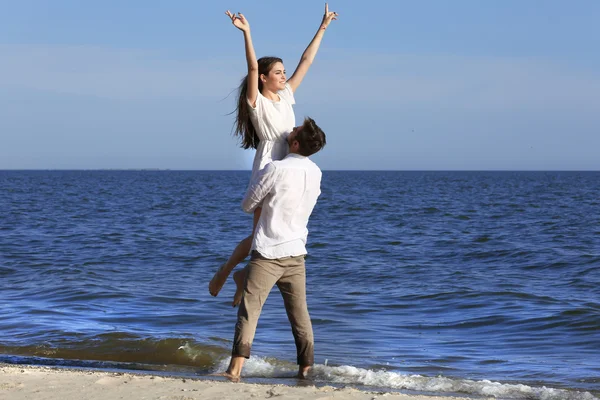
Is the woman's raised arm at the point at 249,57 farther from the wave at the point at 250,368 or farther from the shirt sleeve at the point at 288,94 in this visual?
the wave at the point at 250,368

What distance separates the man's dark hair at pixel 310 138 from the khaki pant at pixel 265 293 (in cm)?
78

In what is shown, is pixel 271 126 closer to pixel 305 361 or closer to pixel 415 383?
pixel 305 361

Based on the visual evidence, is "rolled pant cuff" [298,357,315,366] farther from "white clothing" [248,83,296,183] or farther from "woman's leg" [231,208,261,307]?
"white clothing" [248,83,296,183]

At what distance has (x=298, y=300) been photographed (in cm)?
586

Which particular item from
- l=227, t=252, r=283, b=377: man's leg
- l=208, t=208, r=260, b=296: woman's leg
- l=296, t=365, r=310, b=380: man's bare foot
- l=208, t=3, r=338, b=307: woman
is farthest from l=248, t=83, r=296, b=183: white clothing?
l=296, t=365, r=310, b=380: man's bare foot

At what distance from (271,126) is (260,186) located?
17.2 inches

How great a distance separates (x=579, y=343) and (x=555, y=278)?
5.23m

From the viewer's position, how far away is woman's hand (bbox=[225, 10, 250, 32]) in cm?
525

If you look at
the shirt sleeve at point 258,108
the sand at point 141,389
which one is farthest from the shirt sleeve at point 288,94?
the sand at point 141,389

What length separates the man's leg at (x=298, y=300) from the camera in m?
5.75

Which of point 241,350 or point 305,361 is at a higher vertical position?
point 241,350

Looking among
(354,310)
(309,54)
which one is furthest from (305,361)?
(354,310)

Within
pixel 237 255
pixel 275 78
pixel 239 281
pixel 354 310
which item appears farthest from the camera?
pixel 354 310

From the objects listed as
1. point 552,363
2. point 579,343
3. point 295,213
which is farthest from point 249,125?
point 579,343
